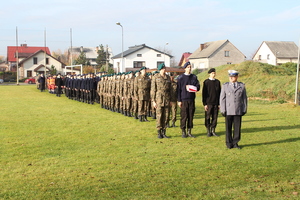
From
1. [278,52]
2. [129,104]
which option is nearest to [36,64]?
[278,52]

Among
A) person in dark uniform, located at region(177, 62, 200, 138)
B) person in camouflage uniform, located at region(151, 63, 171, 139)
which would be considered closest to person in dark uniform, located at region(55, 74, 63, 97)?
person in camouflage uniform, located at region(151, 63, 171, 139)

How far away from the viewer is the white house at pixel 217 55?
Result: 6880 centimetres

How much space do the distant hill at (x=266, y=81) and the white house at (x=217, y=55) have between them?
3031cm

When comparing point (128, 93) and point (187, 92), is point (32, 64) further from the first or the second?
point (187, 92)

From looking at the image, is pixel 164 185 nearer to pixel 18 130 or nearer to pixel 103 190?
pixel 103 190

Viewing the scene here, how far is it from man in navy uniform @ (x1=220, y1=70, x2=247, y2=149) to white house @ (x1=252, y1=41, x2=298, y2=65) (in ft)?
227

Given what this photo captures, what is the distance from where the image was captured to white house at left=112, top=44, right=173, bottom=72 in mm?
66688

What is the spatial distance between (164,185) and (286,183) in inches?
80.6

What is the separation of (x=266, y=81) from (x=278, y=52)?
164 feet

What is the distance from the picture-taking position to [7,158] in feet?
26.7

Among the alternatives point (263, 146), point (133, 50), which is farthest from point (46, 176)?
point (133, 50)

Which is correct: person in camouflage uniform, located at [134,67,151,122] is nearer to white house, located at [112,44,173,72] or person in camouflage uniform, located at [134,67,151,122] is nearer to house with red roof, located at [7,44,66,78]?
white house, located at [112,44,173,72]

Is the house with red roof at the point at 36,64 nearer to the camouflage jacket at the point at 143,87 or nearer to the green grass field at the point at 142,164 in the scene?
the camouflage jacket at the point at 143,87

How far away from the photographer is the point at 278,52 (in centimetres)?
7475
